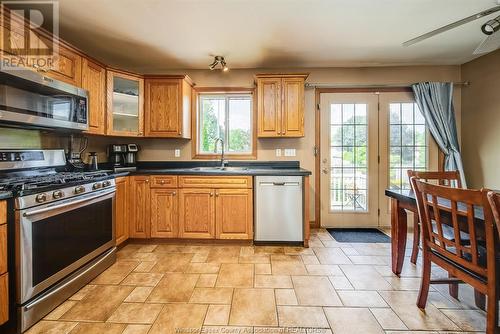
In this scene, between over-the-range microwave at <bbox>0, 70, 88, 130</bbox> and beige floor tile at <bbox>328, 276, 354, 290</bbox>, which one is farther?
beige floor tile at <bbox>328, 276, 354, 290</bbox>

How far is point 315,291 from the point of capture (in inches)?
76.7

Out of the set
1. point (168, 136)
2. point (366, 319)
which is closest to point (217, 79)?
point (168, 136)

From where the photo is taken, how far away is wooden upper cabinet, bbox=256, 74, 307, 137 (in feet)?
10.5

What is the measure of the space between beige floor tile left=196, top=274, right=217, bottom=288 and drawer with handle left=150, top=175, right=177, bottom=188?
1190mm

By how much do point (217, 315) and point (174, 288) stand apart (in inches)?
21.2

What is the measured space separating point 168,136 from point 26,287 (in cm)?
211

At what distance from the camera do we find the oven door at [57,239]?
1521mm

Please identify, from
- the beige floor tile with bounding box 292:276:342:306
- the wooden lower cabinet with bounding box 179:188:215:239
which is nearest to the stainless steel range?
the wooden lower cabinet with bounding box 179:188:215:239

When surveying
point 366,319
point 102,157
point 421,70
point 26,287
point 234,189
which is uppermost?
point 421,70

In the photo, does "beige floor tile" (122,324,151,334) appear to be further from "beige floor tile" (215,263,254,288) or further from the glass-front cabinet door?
the glass-front cabinet door

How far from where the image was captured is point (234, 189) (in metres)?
2.89

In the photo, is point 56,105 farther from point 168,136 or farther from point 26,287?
point 26,287

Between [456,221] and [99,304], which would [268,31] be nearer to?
[456,221]

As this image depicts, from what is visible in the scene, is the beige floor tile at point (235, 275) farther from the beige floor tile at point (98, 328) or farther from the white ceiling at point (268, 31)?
the white ceiling at point (268, 31)
